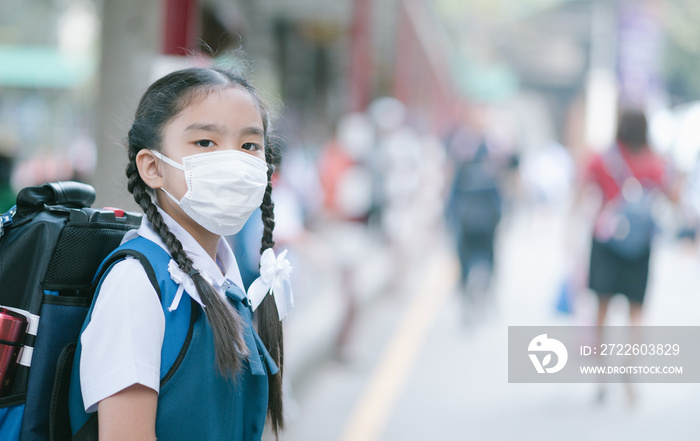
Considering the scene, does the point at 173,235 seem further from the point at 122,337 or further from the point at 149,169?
the point at 122,337

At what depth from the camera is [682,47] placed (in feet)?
144

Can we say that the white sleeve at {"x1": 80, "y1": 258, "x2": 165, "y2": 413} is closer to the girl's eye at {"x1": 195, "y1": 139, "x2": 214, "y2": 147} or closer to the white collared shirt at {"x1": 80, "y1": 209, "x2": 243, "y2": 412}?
the white collared shirt at {"x1": 80, "y1": 209, "x2": 243, "y2": 412}

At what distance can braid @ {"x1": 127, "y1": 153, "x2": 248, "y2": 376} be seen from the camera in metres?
1.70

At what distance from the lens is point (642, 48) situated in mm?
24156

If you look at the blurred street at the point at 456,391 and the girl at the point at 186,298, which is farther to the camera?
the blurred street at the point at 456,391

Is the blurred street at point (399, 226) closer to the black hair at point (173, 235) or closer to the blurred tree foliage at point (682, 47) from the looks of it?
the black hair at point (173, 235)

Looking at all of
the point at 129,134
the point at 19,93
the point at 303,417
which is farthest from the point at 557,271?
the point at 19,93

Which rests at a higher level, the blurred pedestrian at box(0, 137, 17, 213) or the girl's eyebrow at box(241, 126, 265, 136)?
the blurred pedestrian at box(0, 137, 17, 213)

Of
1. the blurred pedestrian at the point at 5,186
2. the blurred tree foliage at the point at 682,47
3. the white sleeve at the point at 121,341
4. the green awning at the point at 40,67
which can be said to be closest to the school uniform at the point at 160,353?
the white sleeve at the point at 121,341

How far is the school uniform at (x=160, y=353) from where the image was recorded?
63.3 inches

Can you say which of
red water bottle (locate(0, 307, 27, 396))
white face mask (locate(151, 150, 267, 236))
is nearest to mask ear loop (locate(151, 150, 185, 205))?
white face mask (locate(151, 150, 267, 236))

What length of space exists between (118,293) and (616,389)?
5.29 metres

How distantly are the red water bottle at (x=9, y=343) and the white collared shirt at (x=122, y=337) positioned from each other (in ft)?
0.49

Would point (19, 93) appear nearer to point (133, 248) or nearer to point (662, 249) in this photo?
point (662, 249)
